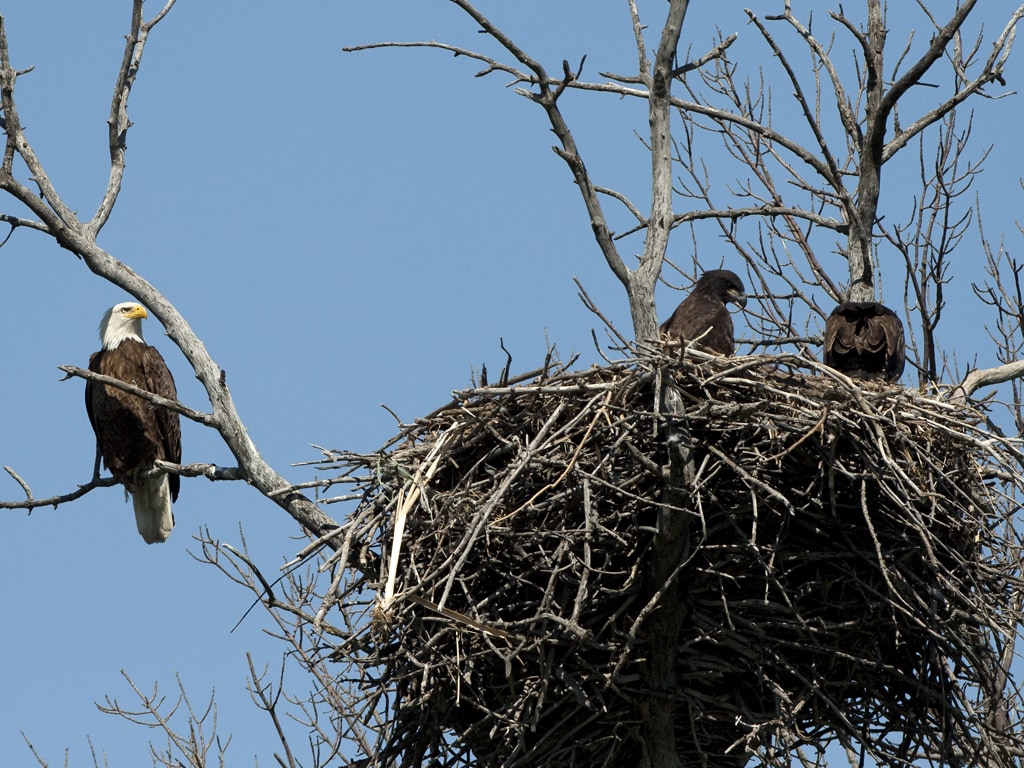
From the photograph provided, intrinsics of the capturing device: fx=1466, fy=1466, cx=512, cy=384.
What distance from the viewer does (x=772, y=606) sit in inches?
242

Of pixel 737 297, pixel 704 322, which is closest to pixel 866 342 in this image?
pixel 704 322

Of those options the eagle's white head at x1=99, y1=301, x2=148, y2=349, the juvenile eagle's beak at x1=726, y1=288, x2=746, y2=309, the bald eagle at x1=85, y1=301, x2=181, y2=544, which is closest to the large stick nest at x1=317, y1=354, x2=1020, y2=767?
the juvenile eagle's beak at x1=726, y1=288, x2=746, y2=309

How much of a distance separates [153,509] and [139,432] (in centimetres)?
53

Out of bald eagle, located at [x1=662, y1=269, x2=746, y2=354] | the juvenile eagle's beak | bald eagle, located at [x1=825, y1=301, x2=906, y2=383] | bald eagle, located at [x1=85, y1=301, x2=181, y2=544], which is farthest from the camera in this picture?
bald eagle, located at [x1=85, y1=301, x2=181, y2=544]

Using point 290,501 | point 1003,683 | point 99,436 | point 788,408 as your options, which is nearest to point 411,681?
point 290,501

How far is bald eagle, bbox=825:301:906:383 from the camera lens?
291 inches

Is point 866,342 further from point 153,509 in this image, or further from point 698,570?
point 153,509

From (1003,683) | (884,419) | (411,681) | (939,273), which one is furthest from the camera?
(939,273)

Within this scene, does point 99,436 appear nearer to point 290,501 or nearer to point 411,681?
point 290,501

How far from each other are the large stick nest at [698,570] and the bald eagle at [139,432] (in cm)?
371

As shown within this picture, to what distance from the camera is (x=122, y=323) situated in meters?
10.3

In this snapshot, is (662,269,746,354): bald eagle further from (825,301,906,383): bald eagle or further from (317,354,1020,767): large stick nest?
(317,354,1020,767): large stick nest

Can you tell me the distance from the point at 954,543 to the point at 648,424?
60.0 inches

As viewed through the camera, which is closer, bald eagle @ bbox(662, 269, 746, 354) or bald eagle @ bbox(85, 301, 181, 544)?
bald eagle @ bbox(662, 269, 746, 354)
